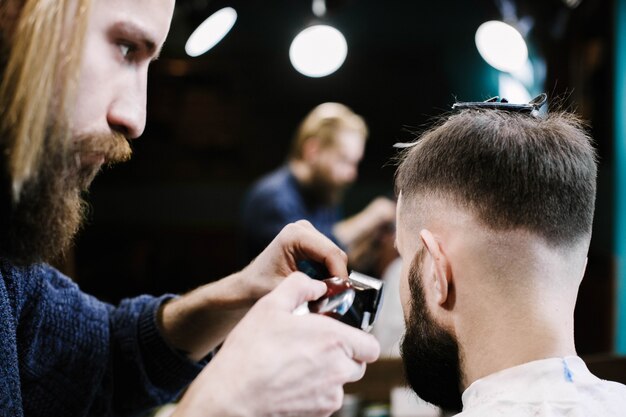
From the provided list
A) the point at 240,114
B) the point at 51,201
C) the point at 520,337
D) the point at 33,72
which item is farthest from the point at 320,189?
the point at 240,114

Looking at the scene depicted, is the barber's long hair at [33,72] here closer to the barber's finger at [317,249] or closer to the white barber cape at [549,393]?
the barber's finger at [317,249]

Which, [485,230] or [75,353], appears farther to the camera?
[75,353]

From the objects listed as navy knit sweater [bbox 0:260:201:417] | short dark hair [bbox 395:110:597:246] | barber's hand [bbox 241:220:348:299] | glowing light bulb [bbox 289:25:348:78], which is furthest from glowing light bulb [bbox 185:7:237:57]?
short dark hair [bbox 395:110:597:246]

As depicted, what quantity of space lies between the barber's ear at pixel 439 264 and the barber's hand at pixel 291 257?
0.17 meters

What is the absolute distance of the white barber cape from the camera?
3.69 ft

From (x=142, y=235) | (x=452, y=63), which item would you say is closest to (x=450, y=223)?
(x=452, y=63)

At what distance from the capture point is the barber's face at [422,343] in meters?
1.33

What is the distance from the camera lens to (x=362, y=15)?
650 cm

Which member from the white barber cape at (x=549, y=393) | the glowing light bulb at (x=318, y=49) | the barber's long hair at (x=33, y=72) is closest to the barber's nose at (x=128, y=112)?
the barber's long hair at (x=33, y=72)

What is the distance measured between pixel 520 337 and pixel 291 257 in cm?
49

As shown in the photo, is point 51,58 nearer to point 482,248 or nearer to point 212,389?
point 212,389

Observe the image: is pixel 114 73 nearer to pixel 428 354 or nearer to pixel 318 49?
pixel 428 354

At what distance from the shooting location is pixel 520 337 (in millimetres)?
1210

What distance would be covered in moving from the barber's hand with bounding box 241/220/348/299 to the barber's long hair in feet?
1.75
